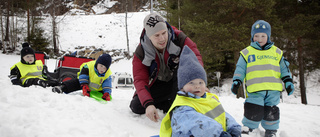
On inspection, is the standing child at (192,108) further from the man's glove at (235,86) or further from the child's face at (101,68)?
the child's face at (101,68)

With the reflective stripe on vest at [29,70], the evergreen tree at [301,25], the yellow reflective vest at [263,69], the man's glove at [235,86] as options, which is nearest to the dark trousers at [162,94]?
the man's glove at [235,86]

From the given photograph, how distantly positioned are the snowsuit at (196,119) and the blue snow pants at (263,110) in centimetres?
112

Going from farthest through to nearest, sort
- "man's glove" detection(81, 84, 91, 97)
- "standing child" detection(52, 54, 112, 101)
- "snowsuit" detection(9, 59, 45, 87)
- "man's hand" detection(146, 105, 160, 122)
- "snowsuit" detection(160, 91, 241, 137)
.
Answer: "snowsuit" detection(9, 59, 45, 87) → "standing child" detection(52, 54, 112, 101) → "man's glove" detection(81, 84, 91, 97) → "man's hand" detection(146, 105, 160, 122) → "snowsuit" detection(160, 91, 241, 137)

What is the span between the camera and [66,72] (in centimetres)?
686

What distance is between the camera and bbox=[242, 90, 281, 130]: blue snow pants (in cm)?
265

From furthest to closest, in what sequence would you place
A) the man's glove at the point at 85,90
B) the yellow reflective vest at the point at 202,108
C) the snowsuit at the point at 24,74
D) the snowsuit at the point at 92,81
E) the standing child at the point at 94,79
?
the snowsuit at the point at 24,74 < the snowsuit at the point at 92,81 < the standing child at the point at 94,79 < the man's glove at the point at 85,90 < the yellow reflective vest at the point at 202,108

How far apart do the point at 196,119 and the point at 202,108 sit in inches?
9.0

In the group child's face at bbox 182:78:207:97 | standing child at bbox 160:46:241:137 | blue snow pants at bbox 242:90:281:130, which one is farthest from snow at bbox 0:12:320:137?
child's face at bbox 182:78:207:97

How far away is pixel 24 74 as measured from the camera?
4785mm

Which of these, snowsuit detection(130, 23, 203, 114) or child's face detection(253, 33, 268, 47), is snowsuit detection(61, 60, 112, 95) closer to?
snowsuit detection(130, 23, 203, 114)

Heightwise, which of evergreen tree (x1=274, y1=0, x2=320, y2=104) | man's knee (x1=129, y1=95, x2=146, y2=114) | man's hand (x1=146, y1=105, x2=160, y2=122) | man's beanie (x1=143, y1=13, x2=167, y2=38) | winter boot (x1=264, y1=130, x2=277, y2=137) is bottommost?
winter boot (x1=264, y1=130, x2=277, y2=137)

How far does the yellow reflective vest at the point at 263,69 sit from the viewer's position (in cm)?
271

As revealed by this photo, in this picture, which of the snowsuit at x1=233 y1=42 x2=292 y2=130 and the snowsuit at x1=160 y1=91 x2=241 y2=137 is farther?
the snowsuit at x1=233 y1=42 x2=292 y2=130

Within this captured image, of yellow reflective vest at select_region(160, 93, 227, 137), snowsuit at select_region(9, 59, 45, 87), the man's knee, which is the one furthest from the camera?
snowsuit at select_region(9, 59, 45, 87)
